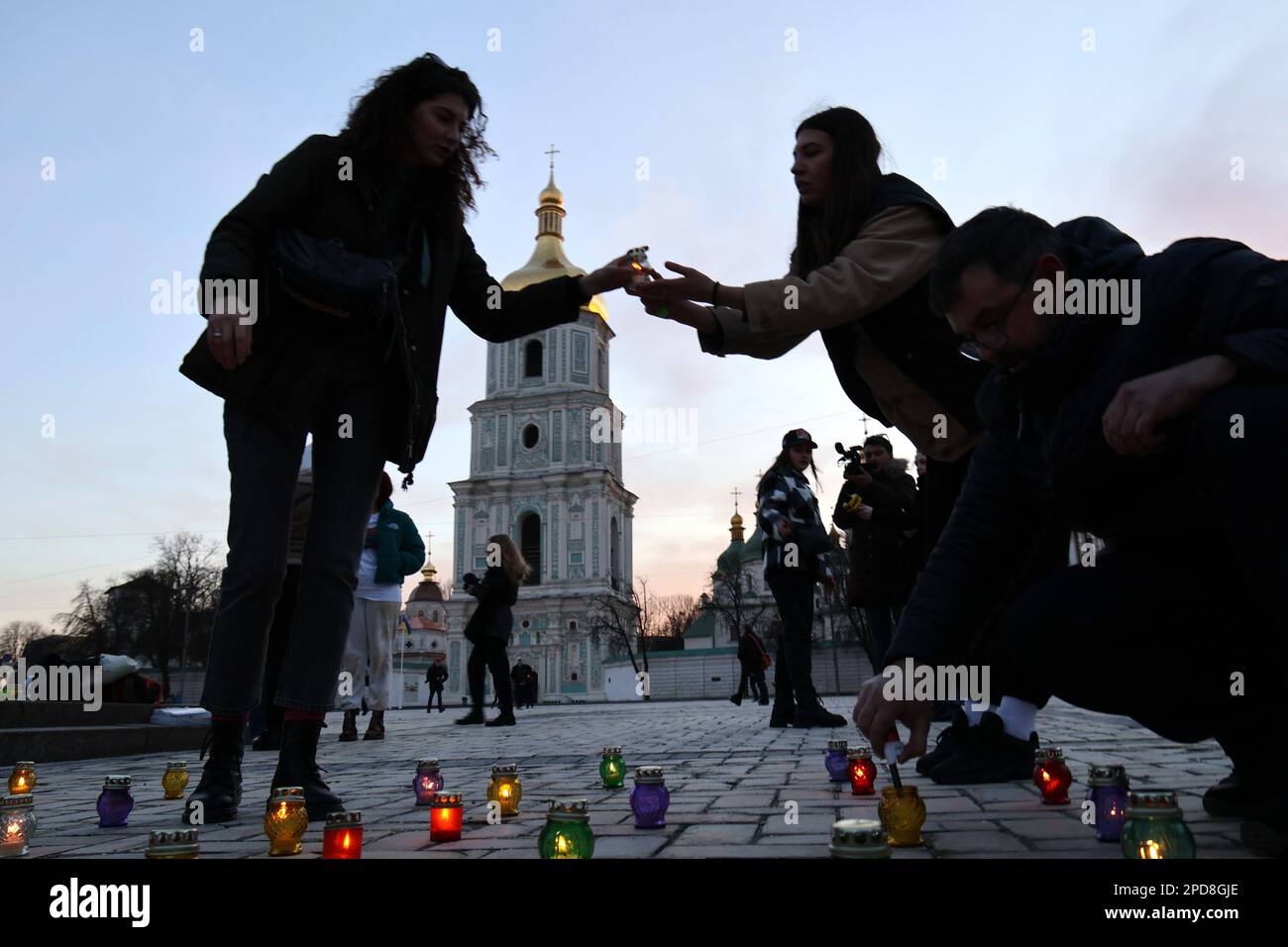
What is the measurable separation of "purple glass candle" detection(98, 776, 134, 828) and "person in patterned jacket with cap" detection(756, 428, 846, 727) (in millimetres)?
5148

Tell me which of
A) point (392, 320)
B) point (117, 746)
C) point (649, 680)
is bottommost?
point (649, 680)

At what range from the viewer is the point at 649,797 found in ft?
8.38

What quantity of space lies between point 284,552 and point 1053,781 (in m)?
2.40

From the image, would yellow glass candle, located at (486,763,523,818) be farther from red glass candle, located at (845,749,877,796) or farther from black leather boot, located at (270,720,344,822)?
red glass candle, located at (845,749,877,796)

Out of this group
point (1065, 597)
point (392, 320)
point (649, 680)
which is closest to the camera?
point (1065, 597)

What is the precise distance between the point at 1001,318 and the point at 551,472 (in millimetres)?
62320

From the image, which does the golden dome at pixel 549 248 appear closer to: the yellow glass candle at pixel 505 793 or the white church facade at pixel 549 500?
the white church facade at pixel 549 500

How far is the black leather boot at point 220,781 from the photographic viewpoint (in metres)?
2.97

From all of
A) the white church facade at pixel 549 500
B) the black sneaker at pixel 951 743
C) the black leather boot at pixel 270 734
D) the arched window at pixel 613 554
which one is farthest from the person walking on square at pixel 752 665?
the arched window at pixel 613 554

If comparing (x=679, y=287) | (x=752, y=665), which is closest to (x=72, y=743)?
(x=679, y=287)

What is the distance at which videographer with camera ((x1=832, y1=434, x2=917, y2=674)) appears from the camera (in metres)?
7.42

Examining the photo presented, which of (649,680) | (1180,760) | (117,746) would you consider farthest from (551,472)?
(1180,760)
